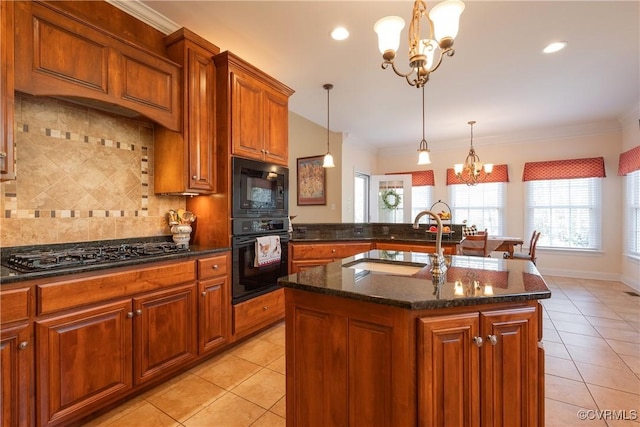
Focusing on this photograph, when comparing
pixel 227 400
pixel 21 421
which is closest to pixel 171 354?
pixel 227 400

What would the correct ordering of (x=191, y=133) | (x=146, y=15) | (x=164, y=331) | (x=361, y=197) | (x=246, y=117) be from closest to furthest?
(x=164, y=331) → (x=146, y=15) → (x=191, y=133) → (x=246, y=117) → (x=361, y=197)

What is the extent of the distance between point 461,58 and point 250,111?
2.16m

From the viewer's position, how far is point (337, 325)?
1.23 metres

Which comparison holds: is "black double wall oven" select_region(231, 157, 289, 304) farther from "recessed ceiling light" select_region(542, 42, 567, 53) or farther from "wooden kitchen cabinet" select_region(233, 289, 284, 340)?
"recessed ceiling light" select_region(542, 42, 567, 53)

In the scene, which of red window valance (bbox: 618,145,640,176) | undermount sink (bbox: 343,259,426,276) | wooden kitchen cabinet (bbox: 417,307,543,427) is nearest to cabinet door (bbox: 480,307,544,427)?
wooden kitchen cabinet (bbox: 417,307,543,427)

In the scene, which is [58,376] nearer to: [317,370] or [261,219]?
[317,370]

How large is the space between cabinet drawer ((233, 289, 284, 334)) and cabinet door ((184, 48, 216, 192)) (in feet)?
3.51

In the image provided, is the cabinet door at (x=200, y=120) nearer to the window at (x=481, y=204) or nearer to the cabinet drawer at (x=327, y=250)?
the cabinet drawer at (x=327, y=250)

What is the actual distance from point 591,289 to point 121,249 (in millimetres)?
5982

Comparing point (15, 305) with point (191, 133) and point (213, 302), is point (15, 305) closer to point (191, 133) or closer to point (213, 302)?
point (213, 302)

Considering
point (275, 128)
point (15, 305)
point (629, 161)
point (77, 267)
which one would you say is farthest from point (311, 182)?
point (629, 161)

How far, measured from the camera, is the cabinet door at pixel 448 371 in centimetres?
107

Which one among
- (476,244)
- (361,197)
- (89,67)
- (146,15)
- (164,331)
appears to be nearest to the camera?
(89,67)

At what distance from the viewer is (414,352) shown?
3.55 feet
